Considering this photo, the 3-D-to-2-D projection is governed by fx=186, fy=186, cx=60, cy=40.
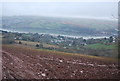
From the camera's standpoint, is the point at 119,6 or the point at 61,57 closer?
the point at 61,57

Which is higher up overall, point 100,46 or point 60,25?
point 60,25

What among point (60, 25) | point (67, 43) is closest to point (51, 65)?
point (67, 43)

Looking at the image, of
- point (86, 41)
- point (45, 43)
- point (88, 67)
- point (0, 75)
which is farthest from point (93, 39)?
point (0, 75)

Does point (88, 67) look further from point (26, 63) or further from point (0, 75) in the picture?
point (0, 75)

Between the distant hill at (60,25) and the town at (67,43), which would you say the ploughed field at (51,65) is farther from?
the distant hill at (60,25)

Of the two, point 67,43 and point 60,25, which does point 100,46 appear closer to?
point 67,43

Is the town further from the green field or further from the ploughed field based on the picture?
the ploughed field

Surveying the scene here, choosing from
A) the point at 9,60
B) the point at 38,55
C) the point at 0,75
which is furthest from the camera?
the point at 38,55
